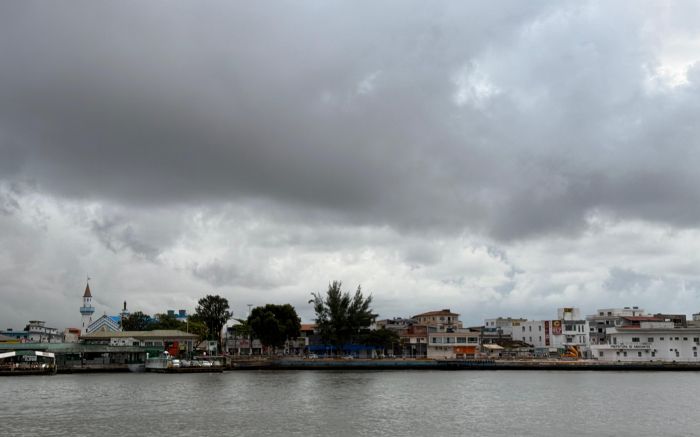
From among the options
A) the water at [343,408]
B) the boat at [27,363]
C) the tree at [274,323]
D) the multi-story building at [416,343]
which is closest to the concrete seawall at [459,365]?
the tree at [274,323]

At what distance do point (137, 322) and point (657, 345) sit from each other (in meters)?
110

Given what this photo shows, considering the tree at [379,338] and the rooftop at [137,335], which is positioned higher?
the rooftop at [137,335]

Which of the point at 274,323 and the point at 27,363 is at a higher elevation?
the point at 274,323

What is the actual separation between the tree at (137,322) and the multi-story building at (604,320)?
97.8 meters

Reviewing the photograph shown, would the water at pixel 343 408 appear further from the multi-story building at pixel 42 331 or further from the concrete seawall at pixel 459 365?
the multi-story building at pixel 42 331

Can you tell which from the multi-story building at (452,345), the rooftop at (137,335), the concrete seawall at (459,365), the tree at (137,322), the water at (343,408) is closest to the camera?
the water at (343,408)

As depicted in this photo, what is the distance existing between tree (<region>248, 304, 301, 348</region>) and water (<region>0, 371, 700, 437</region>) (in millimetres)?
40132

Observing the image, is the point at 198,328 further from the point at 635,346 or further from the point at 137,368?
the point at 635,346

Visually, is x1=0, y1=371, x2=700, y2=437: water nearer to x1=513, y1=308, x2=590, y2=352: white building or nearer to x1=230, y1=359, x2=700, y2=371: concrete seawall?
x1=230, y1=359, x2=700, y2=371: concrete seawall

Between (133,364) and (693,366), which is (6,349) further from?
(693,366)

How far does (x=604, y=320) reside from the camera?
494 ft

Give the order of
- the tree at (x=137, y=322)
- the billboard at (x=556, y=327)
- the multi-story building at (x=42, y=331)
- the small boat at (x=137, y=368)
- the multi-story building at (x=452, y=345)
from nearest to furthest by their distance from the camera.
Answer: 1. the small boat at (x=137, y=368)
2. the multi-story building at (x=452, y=345)
3. the billboard at (x=556, y=327)
4. the tree at (x=137, y=322)
5. the multi-story building at (x=42, y=331)

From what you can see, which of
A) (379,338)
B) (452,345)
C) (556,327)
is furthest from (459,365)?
(556,327)

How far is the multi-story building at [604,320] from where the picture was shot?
142375 mm
